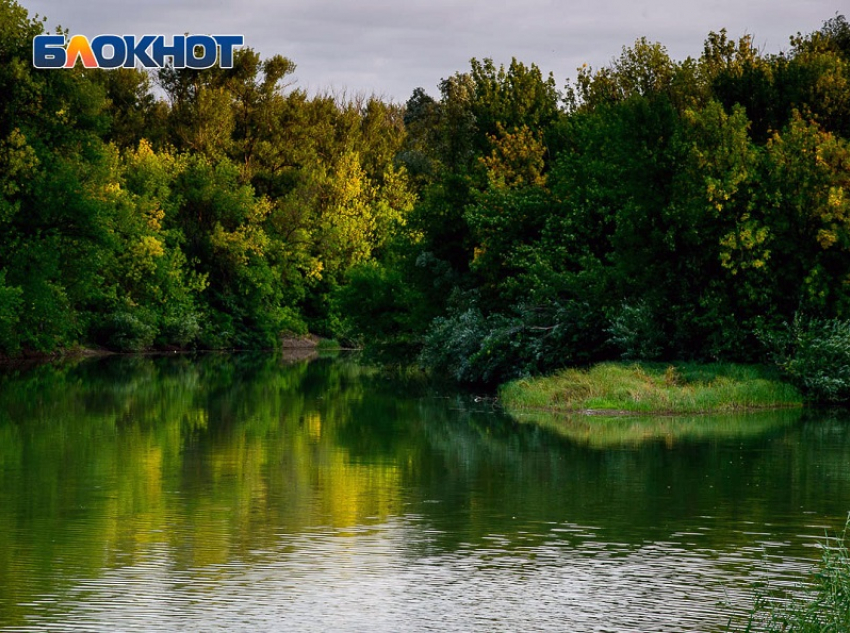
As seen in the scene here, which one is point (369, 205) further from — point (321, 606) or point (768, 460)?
point (321, 606)

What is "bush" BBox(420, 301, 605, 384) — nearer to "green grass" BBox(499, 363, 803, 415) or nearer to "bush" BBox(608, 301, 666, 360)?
"bush" BBox(608, 301, 666, 360)

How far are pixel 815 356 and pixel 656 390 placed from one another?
4.92 m

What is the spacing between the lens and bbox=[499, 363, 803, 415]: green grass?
118 feet

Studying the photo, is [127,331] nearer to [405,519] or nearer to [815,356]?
[815,356]

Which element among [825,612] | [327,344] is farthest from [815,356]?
[327,344]

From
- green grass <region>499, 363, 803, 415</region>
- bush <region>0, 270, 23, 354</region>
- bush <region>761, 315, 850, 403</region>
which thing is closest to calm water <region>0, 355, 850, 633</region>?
green grass <region>499, 363, 803, 415</region>

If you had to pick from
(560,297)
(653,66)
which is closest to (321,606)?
(560,297)

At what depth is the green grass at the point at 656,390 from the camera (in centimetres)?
3606

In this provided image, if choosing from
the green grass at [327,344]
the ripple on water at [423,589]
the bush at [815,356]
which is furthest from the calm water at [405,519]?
the green grass at [327,344]

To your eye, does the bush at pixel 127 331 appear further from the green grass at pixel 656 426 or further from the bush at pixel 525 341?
the green grass at pixel 656 426

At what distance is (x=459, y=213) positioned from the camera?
51531 millimetres

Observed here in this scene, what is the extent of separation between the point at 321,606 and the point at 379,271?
46476mm

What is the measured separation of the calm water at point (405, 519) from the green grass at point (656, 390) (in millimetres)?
1887

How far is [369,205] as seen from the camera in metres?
89.2
